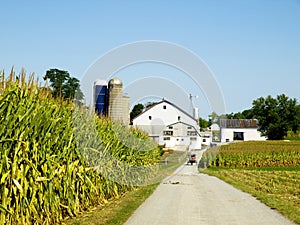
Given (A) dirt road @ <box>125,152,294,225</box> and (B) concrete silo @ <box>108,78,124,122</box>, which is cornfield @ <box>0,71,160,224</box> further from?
(B) concrete silo @ <box>108,78,124,122</box>

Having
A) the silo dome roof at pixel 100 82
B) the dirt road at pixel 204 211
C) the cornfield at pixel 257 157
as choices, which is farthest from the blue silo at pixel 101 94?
the cornfield at pixel 257 157

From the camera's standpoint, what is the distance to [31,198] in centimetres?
733

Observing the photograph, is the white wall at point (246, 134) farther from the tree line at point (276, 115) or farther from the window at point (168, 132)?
the window at point (168, 132)

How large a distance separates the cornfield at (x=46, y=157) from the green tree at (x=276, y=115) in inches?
3329

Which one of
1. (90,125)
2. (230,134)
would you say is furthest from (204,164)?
(230,134)

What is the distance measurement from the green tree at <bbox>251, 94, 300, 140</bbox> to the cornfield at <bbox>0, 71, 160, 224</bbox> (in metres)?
Result: 84.6

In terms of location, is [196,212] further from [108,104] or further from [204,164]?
[204,164]

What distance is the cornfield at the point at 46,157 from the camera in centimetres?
692

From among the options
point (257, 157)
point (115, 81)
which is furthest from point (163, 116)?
point (115, 81)

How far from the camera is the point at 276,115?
93.7 metres

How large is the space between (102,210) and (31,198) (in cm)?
357

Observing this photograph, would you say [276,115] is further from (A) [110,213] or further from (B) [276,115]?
(A) [110,213]

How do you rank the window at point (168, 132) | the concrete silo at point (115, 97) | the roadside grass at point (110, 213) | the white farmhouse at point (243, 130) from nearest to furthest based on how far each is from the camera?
1. the roadside grass at point (110, 213)
2. the concrete silo at point (115, 97)
3. the window at point (168, 132)
4. the white farmhouse at point (243, 130)

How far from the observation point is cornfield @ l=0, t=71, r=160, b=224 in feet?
22.7
